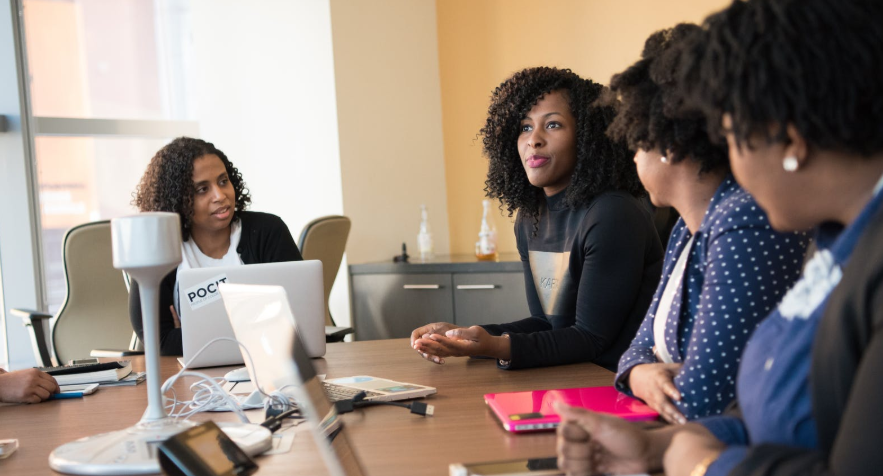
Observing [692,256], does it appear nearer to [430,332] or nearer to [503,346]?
[503,346]

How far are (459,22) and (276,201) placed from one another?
1.46m

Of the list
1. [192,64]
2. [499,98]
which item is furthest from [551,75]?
[192,64]

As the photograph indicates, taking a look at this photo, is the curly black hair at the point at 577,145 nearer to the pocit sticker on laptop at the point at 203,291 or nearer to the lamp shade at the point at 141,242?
the pocit sticker on laptop at the point at 203,291

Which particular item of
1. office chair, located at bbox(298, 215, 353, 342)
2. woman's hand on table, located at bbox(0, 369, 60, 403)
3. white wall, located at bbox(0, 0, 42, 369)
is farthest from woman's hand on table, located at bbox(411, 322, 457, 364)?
white wall, located at bbox(0, 0, 42, 369)

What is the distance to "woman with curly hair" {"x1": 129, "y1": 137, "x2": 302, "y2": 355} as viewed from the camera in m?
2.88

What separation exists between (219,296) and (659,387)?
1.13m

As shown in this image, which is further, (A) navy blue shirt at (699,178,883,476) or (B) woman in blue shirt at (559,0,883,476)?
(A) navy blue shirt at (699,178,883,476)

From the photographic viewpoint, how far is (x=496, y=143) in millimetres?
2387

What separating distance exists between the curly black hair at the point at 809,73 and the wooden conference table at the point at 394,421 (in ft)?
1.89

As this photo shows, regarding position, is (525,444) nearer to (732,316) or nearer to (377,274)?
(732,316)

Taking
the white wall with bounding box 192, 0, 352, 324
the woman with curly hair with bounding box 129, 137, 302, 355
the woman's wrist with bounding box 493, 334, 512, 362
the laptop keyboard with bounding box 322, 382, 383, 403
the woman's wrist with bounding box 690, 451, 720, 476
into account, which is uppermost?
the white wall with bounding box 192, 0, 352, 324

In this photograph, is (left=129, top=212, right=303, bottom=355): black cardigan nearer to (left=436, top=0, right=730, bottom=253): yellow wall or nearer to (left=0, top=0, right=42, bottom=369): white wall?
(left=0, top=0, right=42, bottom=369): white wall

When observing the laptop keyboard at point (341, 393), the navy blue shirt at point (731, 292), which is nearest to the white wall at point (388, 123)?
the laptop keyboard at point (341, 393)

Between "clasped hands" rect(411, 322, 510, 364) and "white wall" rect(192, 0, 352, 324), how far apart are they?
2.40m
